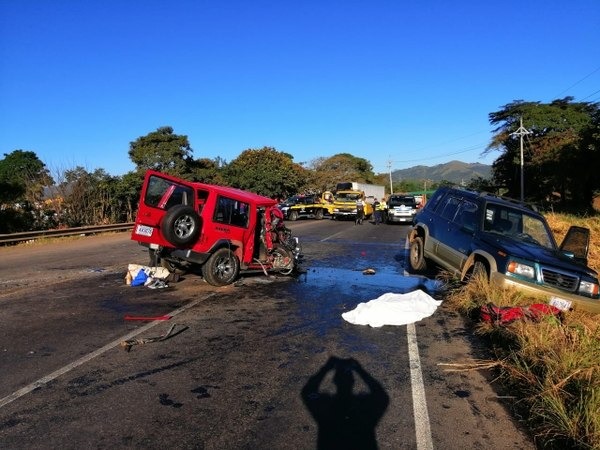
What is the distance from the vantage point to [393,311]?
7.70m

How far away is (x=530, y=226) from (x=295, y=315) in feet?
15.9

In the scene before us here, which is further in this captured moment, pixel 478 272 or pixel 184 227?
pixel 184 227

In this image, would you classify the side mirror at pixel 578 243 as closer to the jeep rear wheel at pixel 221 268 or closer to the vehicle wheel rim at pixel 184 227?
the jeep rear wheel at pixel 221 268

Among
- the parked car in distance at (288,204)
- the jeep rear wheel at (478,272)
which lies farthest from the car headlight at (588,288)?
the parked car in distance at (288,204)

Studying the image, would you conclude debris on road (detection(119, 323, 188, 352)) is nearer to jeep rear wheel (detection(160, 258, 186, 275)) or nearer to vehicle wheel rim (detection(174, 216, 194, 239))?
vehicle wheel rim (detection(174, 216, 194, 239))

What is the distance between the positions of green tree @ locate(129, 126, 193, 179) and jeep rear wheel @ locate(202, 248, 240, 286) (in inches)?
1202

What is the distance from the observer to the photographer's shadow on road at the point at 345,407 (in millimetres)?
3850

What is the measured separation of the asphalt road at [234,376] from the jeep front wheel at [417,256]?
258 cm

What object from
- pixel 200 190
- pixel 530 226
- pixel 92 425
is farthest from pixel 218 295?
pixel 530 226

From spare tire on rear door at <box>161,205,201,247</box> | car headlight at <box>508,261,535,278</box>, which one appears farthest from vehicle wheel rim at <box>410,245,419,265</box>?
spare tire on rear door at <box>161,205,201,247</box>

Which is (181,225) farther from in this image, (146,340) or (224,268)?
(146,340)

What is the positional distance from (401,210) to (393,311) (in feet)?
81.7

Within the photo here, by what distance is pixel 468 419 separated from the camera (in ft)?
14.0

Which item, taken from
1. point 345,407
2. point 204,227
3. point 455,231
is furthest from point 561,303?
point 204,227
